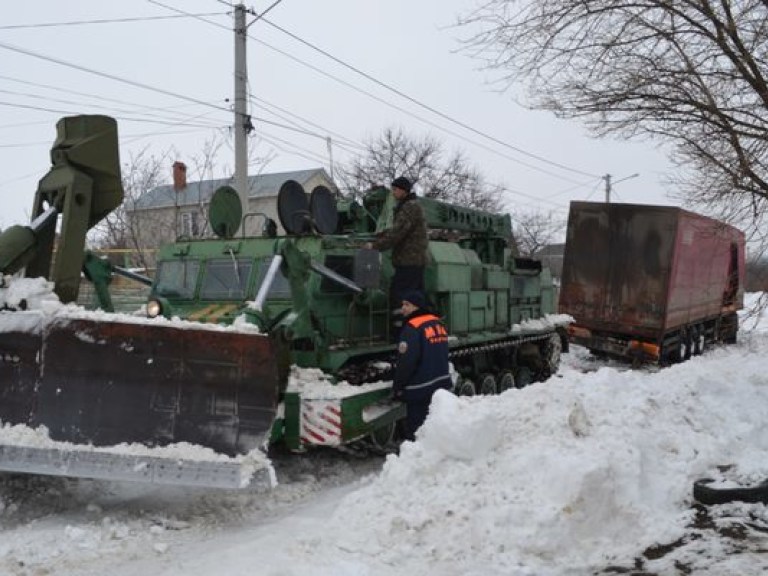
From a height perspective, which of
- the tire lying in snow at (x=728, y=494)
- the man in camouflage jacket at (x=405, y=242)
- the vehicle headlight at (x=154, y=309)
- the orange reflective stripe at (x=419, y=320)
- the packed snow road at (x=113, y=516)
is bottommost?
the packed snow road at (x=113, y=516)

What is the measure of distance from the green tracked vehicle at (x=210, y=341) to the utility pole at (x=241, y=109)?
5108mm

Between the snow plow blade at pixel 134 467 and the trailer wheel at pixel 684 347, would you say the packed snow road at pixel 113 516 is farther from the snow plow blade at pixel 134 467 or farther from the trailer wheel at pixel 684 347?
the trailer wheel at pixel 684 347

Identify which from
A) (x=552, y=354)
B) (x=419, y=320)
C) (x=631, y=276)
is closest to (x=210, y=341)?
(x=419, y=320)

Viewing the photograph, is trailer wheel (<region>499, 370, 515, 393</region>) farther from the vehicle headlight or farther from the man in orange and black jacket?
the vehicle headlight

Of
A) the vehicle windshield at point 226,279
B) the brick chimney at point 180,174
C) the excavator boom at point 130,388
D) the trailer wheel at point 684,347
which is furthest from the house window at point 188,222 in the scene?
the excavator boom at point 130,388

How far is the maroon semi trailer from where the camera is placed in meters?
16.5

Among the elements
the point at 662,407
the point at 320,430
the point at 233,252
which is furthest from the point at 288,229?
the point at 662,407

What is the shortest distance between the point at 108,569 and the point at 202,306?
13.2ft

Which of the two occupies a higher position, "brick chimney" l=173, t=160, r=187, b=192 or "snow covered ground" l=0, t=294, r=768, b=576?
"brick chimney" l=173, t=160, r=187, b=192

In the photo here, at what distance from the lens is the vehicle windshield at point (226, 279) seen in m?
8.38

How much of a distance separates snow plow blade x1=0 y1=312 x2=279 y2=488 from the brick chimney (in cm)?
1656

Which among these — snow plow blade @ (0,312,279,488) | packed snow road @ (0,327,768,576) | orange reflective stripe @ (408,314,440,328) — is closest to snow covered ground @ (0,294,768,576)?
packed snow road @ (0,327,768,576)

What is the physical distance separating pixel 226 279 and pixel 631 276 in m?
10.9

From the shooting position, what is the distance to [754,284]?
12234 mm
